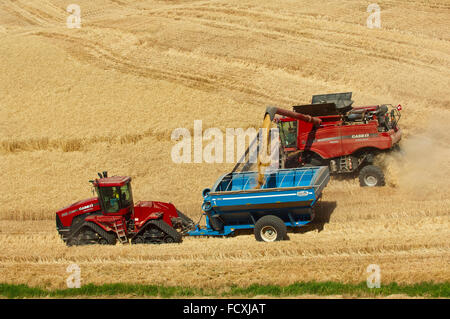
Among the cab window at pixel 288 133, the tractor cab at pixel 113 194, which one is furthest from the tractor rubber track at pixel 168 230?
the cab window at pixel 288 133

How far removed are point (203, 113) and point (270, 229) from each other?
1030cm

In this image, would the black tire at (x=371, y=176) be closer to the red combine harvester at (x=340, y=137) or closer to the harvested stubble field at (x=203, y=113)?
the red combine harvester at (x=340, y=137)

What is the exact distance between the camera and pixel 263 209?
1276 cm

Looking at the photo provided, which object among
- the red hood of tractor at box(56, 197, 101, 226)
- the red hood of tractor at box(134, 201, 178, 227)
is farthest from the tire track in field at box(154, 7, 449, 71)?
the red hood of tractor at box(56, 197, 101, 226)

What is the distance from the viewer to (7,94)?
84.2 ft

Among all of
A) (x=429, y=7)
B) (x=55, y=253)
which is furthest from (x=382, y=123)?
(x=429, y=7)

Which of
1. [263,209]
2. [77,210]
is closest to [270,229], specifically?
[263,209]

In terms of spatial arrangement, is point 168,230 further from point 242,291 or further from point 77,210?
point 242,291

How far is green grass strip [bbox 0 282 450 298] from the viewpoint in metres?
8.99

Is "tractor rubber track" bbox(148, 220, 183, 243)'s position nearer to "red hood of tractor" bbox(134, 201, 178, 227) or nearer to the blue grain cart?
the blue grain cart

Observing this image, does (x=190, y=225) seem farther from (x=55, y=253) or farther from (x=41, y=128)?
(x=41, y=128)

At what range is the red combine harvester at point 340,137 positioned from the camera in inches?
618

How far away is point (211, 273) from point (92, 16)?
29.2 meters

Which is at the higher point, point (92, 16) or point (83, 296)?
point (92, 16)
